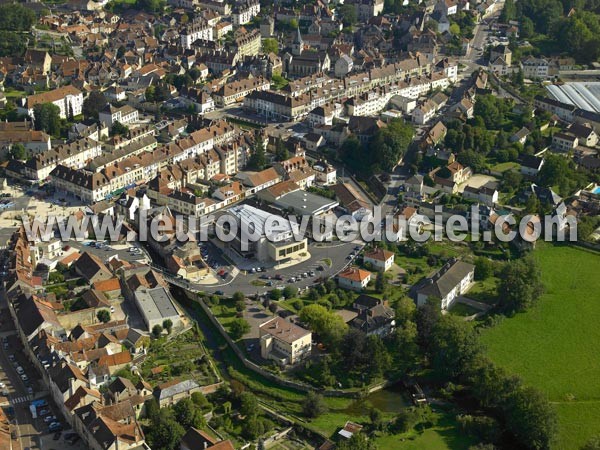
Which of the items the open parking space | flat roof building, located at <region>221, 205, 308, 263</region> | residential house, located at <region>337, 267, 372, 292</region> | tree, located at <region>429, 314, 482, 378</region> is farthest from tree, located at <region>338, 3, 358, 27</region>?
tree, located at <region>429, 314, 482, 378</region>

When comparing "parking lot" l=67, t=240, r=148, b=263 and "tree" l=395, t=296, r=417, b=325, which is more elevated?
"tree" l=395, t=296, r=417, b=325

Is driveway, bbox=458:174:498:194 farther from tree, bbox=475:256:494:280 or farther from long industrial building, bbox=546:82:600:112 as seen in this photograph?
long industrial building, bbox=546:82:600:112

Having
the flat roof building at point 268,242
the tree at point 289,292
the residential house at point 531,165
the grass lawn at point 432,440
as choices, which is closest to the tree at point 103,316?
the tree at point 289,292

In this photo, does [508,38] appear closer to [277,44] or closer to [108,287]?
[277,44]

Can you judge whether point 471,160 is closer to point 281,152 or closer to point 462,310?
point 281,152

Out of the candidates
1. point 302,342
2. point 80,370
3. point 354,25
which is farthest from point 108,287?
point 354,25

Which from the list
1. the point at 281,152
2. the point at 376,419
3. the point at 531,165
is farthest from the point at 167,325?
the point at 531,165
